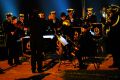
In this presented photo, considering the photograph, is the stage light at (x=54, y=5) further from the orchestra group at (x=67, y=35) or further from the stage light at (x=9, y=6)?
the orchestra group at (x=67, y=35)

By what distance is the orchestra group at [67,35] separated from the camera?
11.2 m

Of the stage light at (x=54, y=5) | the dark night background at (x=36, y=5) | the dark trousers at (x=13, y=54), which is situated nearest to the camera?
the dark trousers at (x=13, y=54)

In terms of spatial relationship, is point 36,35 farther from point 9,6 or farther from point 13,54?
point 9,6

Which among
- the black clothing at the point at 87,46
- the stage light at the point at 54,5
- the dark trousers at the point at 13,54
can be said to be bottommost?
the dark trousers at the point at 13,54

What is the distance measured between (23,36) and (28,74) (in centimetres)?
294

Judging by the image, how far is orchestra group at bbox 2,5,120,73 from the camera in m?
11.2

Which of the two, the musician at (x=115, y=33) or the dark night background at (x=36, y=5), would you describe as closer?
the musician at (x=115, y=33)

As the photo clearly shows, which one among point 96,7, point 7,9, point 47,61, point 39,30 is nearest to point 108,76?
point 39,30

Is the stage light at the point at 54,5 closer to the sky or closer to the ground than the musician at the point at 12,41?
closer to the sky

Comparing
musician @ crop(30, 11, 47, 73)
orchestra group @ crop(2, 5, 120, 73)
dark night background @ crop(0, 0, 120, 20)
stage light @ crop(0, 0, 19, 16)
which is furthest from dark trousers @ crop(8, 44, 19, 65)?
stage light @ crop(0, 0, 19, 16)

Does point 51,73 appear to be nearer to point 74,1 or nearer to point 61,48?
point 61,48

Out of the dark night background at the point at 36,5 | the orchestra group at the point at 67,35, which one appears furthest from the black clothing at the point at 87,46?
the dark night background at the point at 36,5

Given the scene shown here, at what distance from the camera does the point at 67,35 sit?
13.3 metres

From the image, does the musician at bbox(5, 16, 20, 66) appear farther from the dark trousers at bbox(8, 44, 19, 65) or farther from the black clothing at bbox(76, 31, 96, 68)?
the black clothing at bbox(76, 31, 96, 68)
